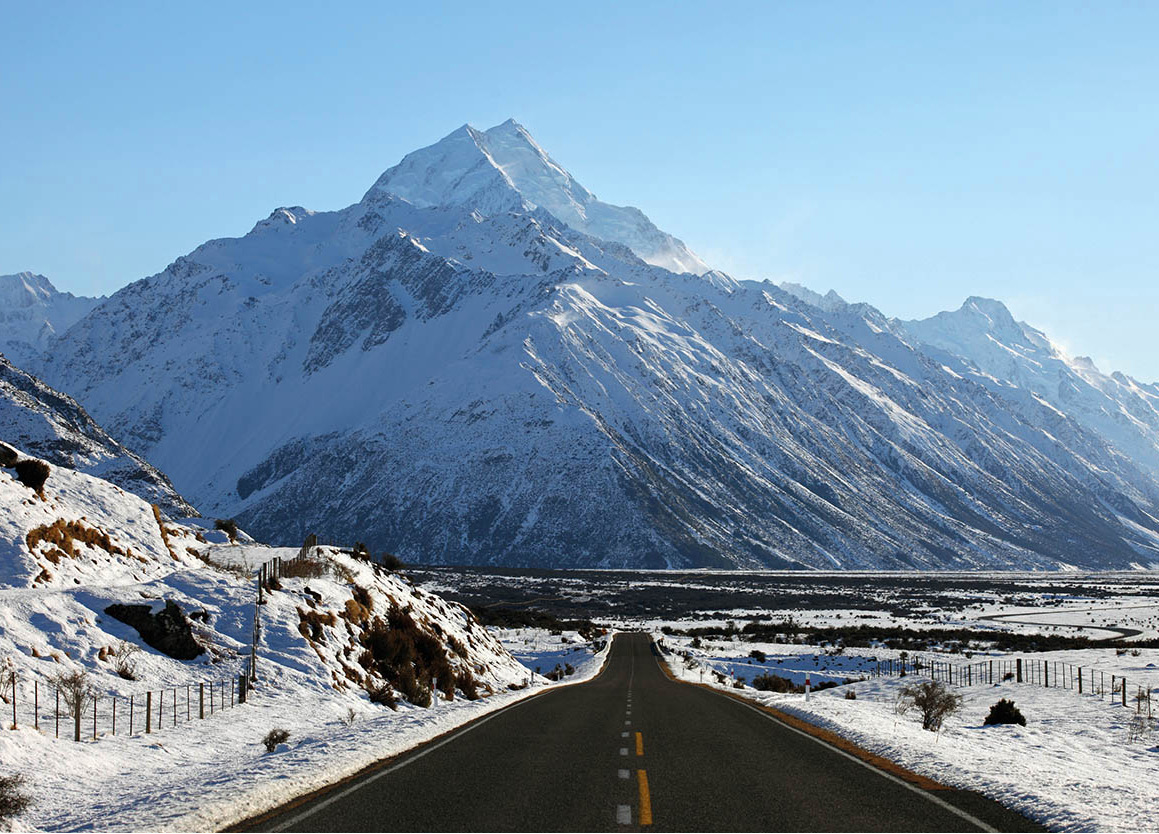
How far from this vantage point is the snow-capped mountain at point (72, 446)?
73.1 metres

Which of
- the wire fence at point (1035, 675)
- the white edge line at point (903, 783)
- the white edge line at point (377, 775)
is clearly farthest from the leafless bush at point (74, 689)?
the wire fence at point (1035, 675)

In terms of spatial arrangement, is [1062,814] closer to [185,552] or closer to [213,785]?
[213,785]

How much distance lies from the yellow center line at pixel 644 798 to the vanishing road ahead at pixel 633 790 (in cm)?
1

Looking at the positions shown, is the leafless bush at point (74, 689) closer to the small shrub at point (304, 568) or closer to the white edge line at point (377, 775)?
the white edge line at point (377, 775)

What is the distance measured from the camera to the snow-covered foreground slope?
1416cm

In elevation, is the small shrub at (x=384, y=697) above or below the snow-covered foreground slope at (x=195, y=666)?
below

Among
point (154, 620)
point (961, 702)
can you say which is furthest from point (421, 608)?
point (961, 702)

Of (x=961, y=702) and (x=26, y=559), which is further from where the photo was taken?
(x=961, y=702)

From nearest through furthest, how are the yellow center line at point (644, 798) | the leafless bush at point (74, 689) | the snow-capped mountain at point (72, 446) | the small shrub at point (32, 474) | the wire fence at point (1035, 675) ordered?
the yellow center line at point (644, 798)
the leafless bush at point (74, 689)
the small shrub at point (32, 474)
the wire fence at point (1035, 675)
the snow-capped mountain at point (72, 446)

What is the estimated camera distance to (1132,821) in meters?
12.2

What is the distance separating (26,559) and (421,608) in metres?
15.1

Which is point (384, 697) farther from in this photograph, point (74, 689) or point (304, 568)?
point (74, 689)

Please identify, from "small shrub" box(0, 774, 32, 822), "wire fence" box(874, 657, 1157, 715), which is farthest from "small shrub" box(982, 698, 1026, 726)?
"small shrub" box(0, 774, 32, 822)

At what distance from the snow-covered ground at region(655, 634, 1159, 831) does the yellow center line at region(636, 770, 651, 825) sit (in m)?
4.36
